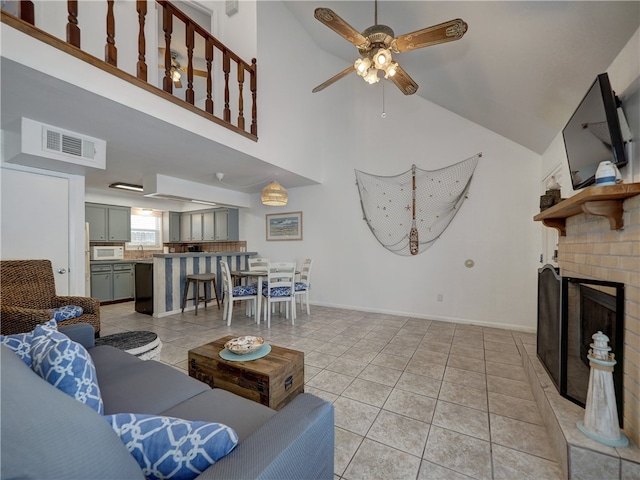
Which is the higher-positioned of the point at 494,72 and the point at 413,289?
the point at 494,72

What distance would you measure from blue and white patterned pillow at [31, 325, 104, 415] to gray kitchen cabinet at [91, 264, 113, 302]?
5390 millimetres

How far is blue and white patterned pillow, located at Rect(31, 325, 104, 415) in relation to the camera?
84 centimetres

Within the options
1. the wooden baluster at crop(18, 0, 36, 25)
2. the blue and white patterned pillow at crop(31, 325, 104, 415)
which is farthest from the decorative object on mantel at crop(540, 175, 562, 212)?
the wooden baluster at crop(18, 0, 36, 25)

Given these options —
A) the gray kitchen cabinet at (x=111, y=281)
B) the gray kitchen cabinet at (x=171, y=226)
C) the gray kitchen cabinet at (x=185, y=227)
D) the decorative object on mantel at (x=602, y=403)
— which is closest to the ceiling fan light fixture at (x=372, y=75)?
the decorative object on mantel at (x=602, y=403)

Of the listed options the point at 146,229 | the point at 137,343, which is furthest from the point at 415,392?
the point at 146,229

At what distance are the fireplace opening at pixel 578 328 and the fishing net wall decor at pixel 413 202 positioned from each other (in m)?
2.06

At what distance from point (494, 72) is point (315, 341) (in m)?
3.25

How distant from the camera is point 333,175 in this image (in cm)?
495

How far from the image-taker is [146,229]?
6938 mm

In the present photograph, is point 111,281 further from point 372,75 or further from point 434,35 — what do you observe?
point 434,35

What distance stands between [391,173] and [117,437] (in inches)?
173

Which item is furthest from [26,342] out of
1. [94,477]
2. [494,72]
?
[494,72]

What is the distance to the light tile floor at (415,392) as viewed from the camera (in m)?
1.44

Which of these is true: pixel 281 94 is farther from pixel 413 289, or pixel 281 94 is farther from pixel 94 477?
pixel 94 477
